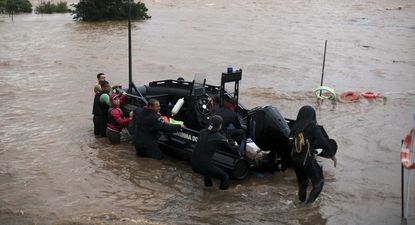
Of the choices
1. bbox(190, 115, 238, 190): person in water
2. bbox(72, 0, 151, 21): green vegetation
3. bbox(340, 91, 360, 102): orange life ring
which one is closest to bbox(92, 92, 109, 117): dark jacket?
bbox(190, 115, 238, 190): person in water

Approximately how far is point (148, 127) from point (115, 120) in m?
1.18

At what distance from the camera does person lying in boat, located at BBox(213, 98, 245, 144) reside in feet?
28.5

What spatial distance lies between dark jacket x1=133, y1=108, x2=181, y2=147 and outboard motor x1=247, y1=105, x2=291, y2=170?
4.41 feet

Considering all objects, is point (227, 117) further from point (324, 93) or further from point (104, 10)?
point (104, 10)

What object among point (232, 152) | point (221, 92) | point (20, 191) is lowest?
point (20, 191)

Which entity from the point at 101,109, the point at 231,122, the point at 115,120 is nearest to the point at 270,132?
the point at 231,122

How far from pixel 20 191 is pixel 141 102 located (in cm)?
315

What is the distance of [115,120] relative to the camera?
10.2 metres

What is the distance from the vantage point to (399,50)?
78.9ft

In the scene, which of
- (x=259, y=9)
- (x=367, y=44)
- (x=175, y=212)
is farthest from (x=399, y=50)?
(x=175, y=212)

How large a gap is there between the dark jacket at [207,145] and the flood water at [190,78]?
0.63 m

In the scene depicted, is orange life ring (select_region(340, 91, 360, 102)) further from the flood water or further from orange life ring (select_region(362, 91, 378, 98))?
the flood water

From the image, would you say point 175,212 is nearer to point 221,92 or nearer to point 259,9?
point 221,92

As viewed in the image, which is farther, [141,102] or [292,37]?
[292,37]
